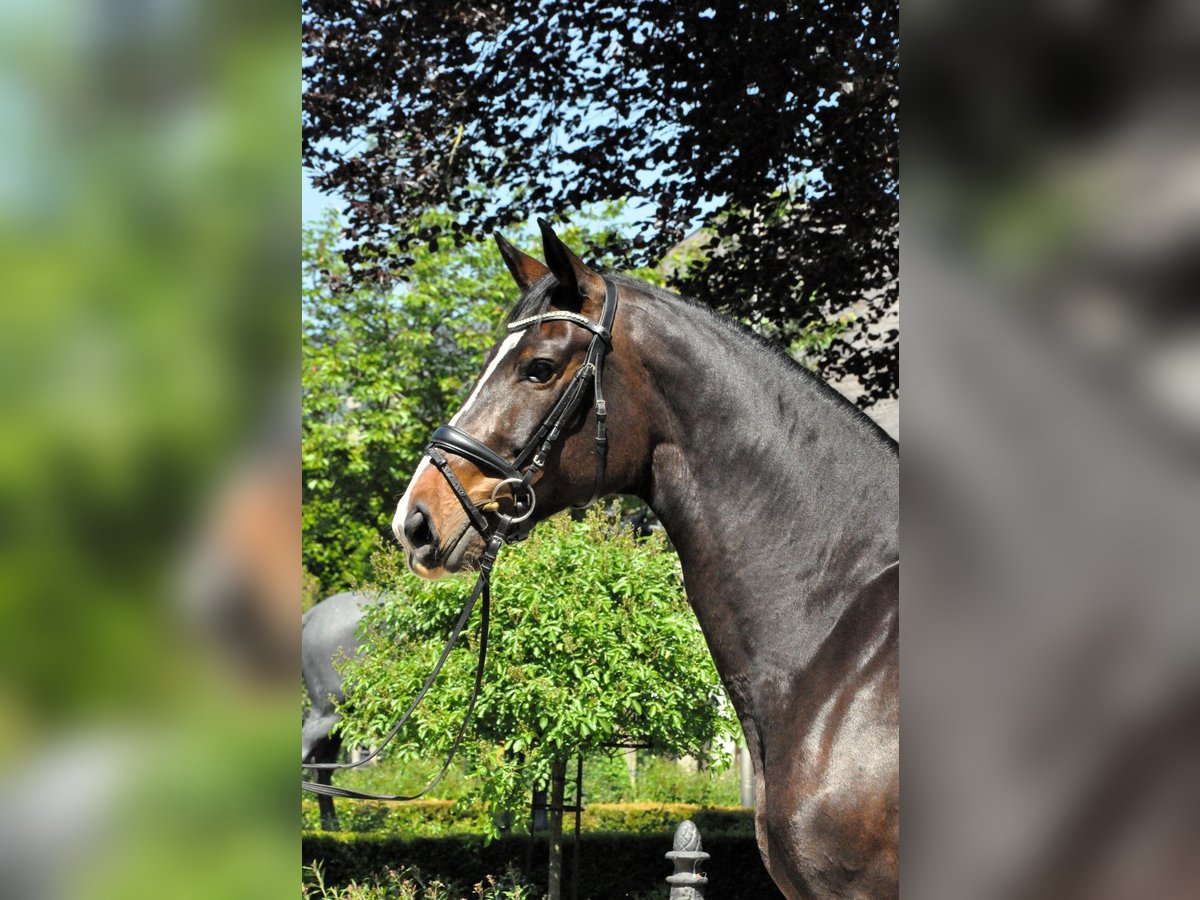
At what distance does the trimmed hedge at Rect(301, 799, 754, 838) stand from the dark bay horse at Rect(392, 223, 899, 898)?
26.5 feet

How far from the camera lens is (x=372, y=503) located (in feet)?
62.0

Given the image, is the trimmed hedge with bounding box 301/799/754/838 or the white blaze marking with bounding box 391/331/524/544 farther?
the trimmed hedge with bounding box 301/799/754/838

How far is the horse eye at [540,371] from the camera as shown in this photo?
2.94 metres

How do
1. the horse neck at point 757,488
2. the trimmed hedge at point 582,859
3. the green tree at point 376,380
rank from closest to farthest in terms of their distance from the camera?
the horse neck at point 757,488 < the trimmed hedge at point 582,859 < the green tree at point 376,380

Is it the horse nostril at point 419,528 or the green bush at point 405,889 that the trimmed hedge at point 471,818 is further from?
the horse nostril at point 419,528

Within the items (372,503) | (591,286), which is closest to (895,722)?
(591,286)

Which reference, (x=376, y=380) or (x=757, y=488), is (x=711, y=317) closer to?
(x=757, y=488)

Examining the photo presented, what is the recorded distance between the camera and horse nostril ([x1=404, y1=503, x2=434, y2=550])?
2.90 m

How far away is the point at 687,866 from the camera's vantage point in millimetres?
5484

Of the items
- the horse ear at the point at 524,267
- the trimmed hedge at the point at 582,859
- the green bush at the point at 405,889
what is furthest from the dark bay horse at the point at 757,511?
the trimmed hedge at the point at 582,859

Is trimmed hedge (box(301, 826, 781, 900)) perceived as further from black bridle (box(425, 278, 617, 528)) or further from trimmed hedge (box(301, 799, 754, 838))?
black bridle (box(425, 278, 617, 528))

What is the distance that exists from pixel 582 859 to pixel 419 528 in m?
7.60
